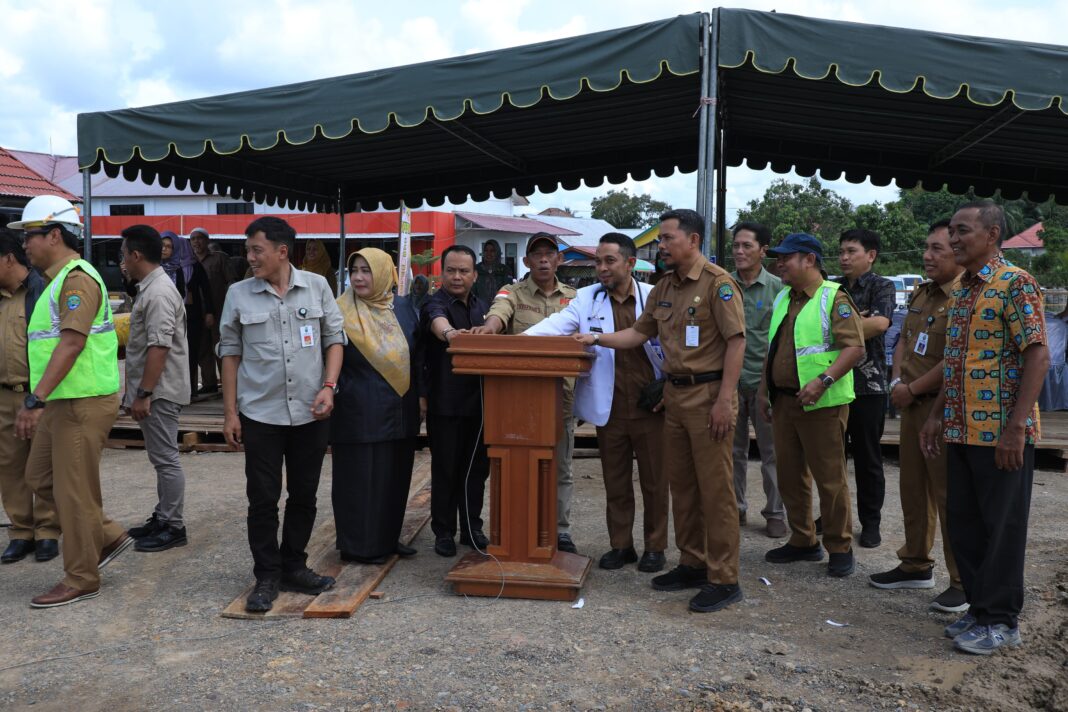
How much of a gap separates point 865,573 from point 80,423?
12.9 ft

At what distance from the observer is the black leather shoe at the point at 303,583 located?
13.4 ft

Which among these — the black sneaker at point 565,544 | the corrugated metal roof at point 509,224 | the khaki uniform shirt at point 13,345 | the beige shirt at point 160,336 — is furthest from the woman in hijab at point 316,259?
the corrugated metal roof at point 509,224

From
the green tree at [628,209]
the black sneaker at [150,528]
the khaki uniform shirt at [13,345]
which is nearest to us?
the khaki uniform shirt at [13,345]

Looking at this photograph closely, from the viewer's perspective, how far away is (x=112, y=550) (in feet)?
15.0

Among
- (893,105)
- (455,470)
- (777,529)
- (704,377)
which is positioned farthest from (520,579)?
(893,105)

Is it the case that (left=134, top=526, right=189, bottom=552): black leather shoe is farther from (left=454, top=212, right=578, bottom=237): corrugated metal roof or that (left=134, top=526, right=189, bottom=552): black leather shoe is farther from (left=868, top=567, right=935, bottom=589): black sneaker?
(left=454, top=212, right=578, bottom=237): corrugated metal roof

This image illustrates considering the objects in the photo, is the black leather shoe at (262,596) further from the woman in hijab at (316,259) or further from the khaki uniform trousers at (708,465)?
the woman in hijab at (316,259)

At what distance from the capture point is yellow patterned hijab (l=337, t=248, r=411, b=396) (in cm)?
429

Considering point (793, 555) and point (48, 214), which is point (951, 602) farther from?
point (48, 214)

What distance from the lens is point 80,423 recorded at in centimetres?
403

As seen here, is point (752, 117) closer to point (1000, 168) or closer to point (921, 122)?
point (921, 122)

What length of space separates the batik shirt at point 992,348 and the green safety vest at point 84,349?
12.2 ft

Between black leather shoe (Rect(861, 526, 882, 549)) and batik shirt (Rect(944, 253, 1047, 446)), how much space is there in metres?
1.65

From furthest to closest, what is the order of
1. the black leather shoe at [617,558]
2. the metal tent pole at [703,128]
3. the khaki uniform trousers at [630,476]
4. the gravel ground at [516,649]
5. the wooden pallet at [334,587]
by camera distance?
1. the metal tent pole at [703,128]
2. the black leather shoe at [617,558]
3. the khaki uniform trousers at [630,476]
4. the wooden pallet at [334,587]
5. the gravel ground at [516,649]
